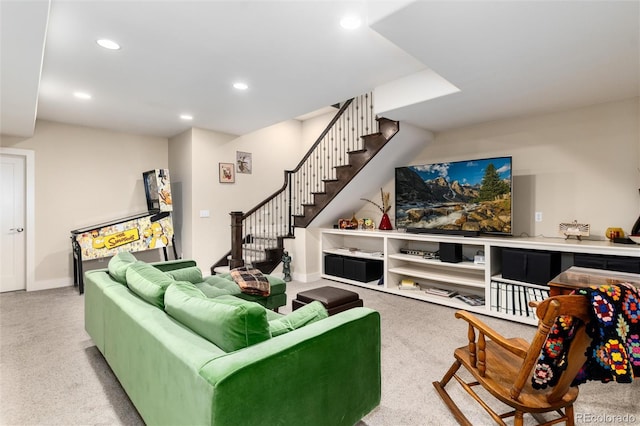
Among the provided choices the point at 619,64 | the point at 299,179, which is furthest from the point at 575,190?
the point at 299,179

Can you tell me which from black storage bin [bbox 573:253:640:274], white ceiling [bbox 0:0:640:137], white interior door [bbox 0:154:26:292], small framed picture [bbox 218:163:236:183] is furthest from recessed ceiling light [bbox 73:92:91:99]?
black storage bin [bbox 573:253:640:274]

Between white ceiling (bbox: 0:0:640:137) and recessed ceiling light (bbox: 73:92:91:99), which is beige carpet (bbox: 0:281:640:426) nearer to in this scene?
white ceiling (bbox: 0:0:640:137)

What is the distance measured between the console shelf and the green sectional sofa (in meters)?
2.40

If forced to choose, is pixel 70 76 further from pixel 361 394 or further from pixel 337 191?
pixel 361 394

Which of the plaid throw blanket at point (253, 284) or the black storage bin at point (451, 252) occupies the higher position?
the black storage bin at point (451, 252)

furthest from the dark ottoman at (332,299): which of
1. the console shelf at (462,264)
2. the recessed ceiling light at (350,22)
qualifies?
the recessed ceiling light at (350,22)

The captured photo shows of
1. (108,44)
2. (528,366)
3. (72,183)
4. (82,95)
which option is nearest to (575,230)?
(528,366)

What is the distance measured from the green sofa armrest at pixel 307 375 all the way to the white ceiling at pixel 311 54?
182 cm

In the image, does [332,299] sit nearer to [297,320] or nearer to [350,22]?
[297,320]

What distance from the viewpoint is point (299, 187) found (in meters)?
5.85

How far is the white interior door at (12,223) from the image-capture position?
14.9ft

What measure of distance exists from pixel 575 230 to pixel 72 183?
6.82 m

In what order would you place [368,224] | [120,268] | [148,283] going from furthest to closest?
[368,224] < [120,268] < [148,283]

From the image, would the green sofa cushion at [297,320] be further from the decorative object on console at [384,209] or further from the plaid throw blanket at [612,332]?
the decorative object on console at [384,209]
